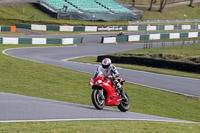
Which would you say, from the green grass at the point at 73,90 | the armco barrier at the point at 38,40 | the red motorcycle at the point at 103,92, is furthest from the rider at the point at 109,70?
the armco barrier at the point at 38,40

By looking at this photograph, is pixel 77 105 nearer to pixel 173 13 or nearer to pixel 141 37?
pixel 141 37

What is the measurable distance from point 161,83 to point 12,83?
880cm

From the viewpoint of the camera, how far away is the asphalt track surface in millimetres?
9328

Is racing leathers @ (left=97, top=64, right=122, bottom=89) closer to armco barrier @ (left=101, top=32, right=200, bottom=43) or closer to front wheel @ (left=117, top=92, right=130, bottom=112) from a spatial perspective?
front wheel @ (left=117, top=92, right=130, bottom=112)

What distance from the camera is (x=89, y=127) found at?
805 cm

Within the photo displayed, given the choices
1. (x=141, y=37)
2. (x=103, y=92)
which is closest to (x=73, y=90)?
(x=103, y=92)

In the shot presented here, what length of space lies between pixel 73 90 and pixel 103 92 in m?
6.21

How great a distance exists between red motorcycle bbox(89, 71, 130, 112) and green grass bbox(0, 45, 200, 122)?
2.82 meters

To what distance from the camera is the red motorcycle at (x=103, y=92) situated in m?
11.1

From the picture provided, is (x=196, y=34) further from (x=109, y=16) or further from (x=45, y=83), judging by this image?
(x=45, y=83)

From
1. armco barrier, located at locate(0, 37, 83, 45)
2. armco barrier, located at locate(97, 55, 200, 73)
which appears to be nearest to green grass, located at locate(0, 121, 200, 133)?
armco barrier, located at locate(97, 55, 200, 73)

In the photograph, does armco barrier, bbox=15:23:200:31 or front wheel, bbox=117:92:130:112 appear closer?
front wheel, bbox=117:92:130:112

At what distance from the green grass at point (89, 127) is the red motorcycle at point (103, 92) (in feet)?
6.77

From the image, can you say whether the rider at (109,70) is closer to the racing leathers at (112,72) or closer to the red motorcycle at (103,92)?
the racing leathers at (112,72)
